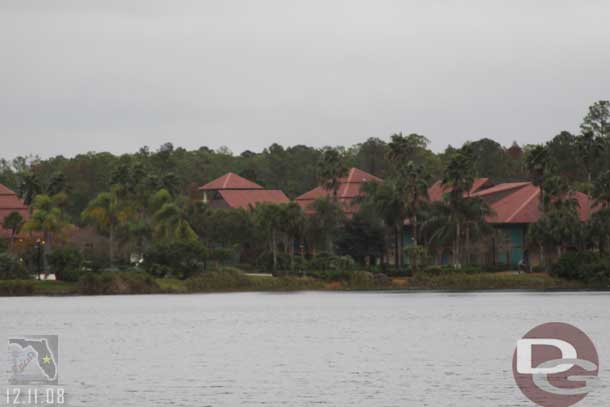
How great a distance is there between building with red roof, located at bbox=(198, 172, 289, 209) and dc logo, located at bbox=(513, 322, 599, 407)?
97.1 meters

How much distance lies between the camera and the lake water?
136 feet

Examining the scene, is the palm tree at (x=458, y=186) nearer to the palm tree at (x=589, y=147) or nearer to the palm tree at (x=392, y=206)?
the palm tree at (x=392, y=206)

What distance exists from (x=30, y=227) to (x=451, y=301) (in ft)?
149

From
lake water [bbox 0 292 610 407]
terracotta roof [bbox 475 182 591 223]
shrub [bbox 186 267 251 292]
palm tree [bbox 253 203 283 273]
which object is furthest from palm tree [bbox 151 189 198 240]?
terracotta roof [bbox 475 182 591 223]

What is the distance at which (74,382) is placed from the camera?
152 feet

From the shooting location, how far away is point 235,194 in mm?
161125

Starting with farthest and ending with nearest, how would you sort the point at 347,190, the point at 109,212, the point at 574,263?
the point at 347,190, the point at 109,212, the point at 574,263

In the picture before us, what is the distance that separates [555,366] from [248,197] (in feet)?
380

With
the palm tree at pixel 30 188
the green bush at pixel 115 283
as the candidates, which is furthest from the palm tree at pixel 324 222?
the palm tree at pixel 30 188

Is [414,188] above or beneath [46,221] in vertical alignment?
above

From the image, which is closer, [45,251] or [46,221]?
[45,251]

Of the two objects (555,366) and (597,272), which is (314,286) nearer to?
(597,272)

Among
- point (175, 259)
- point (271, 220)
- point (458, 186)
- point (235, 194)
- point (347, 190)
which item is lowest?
point (175, 259)

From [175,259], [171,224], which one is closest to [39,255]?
[175,259]
